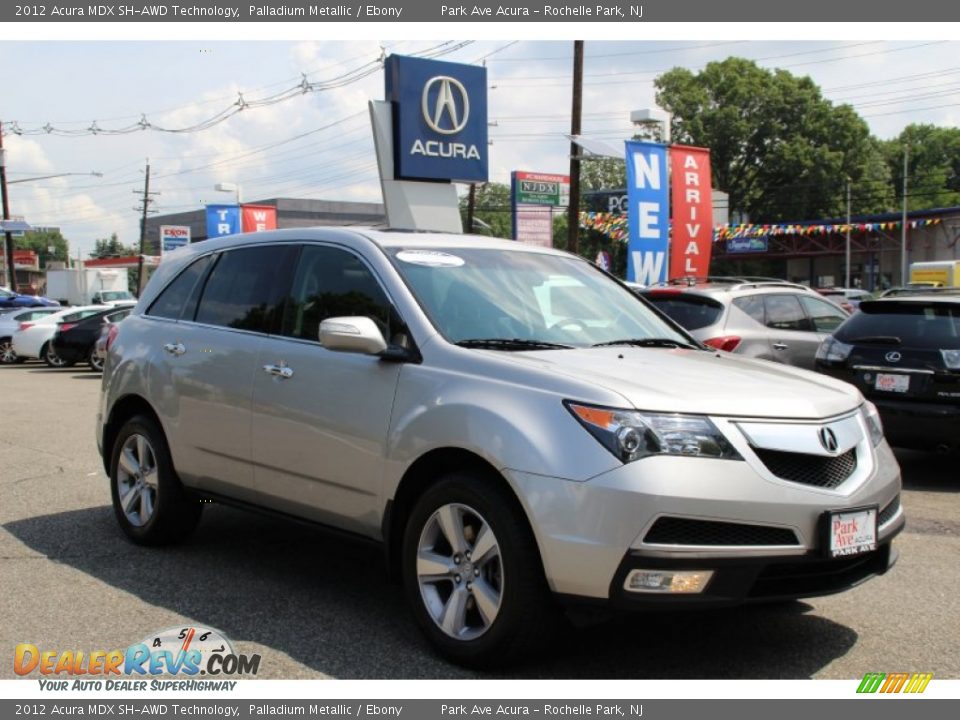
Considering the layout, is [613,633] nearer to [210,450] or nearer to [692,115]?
[210,450]

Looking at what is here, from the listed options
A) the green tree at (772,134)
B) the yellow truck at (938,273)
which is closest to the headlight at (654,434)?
the yellow truck at (938,273)

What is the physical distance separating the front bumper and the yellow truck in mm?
36217

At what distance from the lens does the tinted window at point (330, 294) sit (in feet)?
15.6

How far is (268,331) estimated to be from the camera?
207 inches

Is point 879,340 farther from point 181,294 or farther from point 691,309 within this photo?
point 181,294

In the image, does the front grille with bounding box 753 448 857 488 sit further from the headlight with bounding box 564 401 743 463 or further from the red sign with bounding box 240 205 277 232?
the red sign with bounding box 240 205 277 232

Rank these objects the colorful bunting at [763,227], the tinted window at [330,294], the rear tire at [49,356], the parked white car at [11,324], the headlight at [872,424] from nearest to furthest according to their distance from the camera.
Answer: the headlight at [872,424] → the tinted window at [330,294] → the rear tire at [49,356] → the parked white car at [11,324] → the colorful bunting at [763,227]

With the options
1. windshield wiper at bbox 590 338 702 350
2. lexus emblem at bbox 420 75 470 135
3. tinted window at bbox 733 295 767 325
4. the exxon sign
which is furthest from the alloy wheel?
lexus emblem at bbox 420 75 470 135

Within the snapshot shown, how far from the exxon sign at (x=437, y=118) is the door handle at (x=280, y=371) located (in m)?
10.1

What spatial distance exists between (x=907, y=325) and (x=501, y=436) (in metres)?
5.75

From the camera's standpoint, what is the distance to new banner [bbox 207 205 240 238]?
28.3 m

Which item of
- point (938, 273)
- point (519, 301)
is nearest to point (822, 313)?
point (519, 301)

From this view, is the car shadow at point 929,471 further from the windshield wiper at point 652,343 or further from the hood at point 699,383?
the hood at point 699,383
